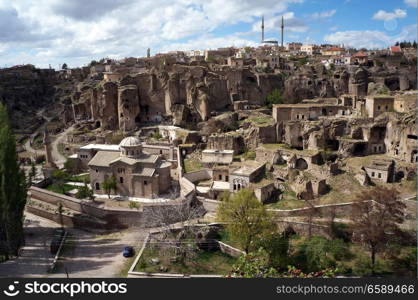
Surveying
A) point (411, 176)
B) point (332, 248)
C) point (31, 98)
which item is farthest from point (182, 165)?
point (31, 98)

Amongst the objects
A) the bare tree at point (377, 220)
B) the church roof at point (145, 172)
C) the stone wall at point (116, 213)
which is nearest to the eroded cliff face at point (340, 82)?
the church roof at point (145, 172)

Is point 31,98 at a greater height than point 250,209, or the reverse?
point 31,98

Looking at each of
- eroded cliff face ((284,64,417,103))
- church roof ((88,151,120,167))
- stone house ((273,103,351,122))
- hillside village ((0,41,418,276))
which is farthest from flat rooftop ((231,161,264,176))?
eroded cliff face ((284,64,417,103))

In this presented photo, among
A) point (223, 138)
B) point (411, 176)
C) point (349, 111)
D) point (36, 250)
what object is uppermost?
point (349, 111)

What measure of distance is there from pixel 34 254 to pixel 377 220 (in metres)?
18.5

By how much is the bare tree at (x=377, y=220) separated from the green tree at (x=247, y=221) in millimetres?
4259

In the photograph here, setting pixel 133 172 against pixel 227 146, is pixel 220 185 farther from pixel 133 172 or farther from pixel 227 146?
pixel 133 172

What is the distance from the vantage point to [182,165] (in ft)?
95.6

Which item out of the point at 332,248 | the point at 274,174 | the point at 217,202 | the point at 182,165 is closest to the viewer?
the point at 332,248

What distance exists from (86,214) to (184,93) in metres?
20.6

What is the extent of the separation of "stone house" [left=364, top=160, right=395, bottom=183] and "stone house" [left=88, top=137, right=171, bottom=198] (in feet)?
44.5

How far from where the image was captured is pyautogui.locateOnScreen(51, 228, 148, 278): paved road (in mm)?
18672

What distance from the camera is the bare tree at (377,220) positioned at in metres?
17.4

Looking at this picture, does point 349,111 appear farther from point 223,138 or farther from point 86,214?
point 86,214
